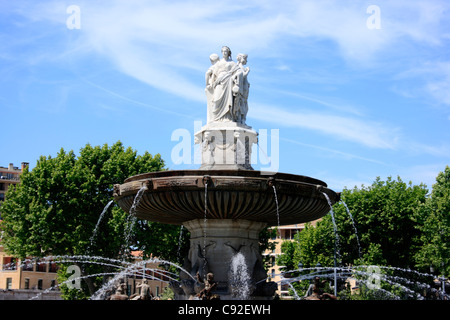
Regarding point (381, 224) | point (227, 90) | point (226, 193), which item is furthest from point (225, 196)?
point (381, 224)

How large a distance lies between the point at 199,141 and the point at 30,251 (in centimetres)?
2184

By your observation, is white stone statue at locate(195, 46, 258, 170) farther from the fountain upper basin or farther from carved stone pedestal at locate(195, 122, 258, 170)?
the fountain upper basin

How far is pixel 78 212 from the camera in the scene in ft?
116

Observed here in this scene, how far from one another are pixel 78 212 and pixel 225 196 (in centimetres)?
2343

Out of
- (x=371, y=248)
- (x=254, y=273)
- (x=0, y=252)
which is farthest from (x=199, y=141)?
(x=0, y=252)

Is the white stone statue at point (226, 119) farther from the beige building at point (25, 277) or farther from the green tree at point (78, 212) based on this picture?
the beige building at point (25, 277)

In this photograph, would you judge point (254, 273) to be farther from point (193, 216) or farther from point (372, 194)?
point (372, 194)

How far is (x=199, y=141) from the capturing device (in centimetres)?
1647

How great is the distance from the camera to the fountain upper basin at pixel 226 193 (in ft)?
43.9

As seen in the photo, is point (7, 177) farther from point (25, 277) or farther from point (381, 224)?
point (381, 224)

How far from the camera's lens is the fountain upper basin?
13.4 m

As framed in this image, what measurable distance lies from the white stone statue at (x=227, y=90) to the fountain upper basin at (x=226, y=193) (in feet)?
9.59
